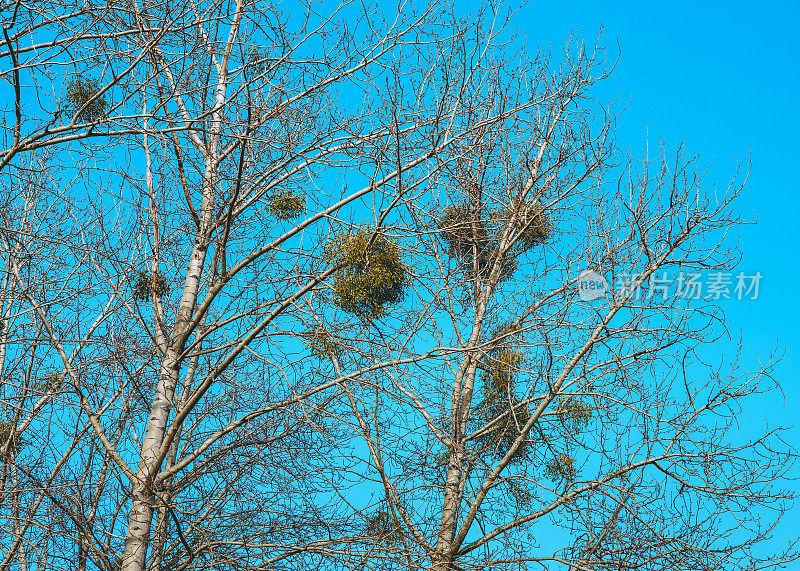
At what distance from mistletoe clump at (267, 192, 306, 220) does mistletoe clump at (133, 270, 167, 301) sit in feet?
3.48

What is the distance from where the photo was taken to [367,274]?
5301 millimetres

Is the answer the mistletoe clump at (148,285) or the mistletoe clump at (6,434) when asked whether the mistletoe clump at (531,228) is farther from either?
the mistletoe clump at (6,434)

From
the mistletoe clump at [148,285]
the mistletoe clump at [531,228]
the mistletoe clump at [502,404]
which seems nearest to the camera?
the mistletoe clump at [148,285]

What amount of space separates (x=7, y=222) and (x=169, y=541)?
267 cm

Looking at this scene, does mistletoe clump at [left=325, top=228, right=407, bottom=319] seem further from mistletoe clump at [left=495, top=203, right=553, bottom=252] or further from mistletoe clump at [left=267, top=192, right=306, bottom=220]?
mistletoe clump at [left=495, top=203, right=553, bottom=252]

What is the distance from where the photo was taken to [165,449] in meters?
5.31

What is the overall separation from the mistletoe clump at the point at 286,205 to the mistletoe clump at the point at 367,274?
2.55 ft

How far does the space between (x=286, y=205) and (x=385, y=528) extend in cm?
269

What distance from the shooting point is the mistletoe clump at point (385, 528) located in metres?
5.25

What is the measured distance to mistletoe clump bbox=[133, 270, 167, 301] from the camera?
19.7ft

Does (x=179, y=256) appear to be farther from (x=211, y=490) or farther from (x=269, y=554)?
(x=269, y=554)

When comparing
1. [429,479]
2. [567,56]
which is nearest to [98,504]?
[429,479]

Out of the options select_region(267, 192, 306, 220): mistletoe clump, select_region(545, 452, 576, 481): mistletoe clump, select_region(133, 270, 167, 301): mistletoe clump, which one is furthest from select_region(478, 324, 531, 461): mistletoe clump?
select_region(133, 270, 167, 301): mistletoe clump

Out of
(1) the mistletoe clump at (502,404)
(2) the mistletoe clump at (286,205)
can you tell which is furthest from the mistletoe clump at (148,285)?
(1) the mistletoe clump at (502,404)
